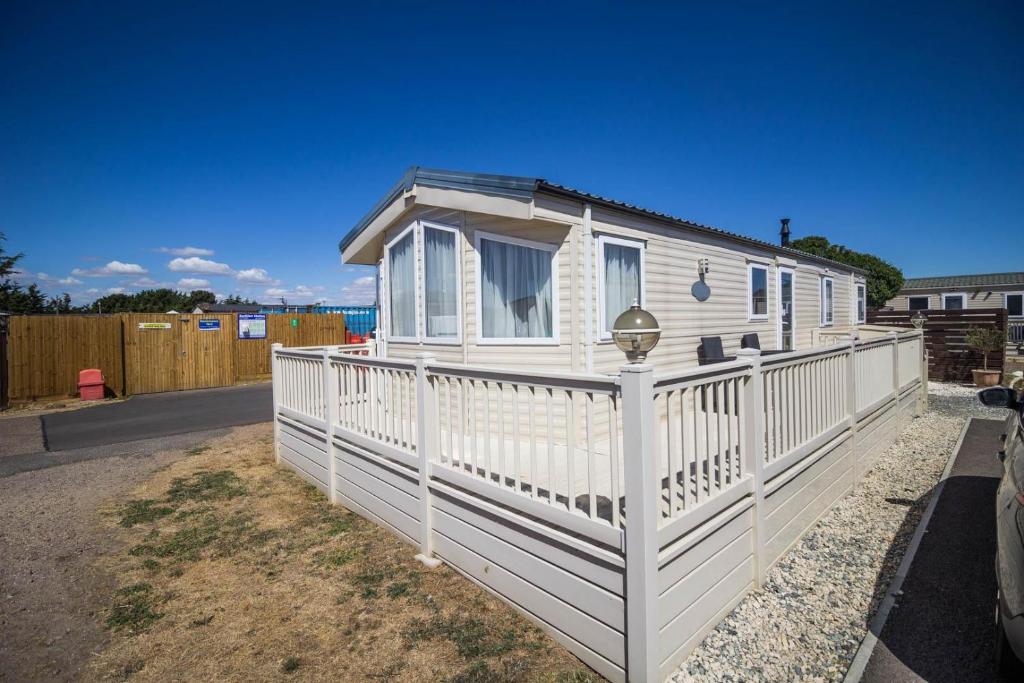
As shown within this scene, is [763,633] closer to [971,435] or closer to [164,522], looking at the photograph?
[164,522]

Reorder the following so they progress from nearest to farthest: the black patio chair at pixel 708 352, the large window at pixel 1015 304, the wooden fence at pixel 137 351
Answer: the black patio chair at pixel 708 352, the wooden fence at pixel 137 351, the large window at pixel 1015 304

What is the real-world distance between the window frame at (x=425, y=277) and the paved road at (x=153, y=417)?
5243 mm

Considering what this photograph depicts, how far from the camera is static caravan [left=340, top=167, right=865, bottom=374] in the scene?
507 centimetres

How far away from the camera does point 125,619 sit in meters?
2.89

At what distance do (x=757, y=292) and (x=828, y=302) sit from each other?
405 cm

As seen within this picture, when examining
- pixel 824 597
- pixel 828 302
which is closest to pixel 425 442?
pixel 824 597

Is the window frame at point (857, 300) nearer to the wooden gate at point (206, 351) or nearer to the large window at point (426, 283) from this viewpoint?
the large window at point (426, 283)

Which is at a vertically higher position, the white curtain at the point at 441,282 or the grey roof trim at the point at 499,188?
the grey roof trim at the point at 499,188

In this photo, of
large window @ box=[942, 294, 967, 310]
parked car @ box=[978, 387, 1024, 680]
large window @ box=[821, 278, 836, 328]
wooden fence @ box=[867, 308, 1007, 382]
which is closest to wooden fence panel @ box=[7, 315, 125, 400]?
parked car @ box=[978, 387, 1024, 680]

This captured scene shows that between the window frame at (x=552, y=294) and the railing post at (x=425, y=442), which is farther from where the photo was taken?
the window frame at (x=552, y=294)

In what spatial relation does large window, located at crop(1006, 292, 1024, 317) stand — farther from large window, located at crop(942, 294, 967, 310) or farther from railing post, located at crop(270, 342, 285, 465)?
railing post, located at crop(270, 342, 285, 465)

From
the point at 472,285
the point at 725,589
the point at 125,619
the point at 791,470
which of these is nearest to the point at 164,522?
the point at 125,619

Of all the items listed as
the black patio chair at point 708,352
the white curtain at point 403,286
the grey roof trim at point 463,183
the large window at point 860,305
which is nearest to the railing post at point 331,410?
the white curtain at point 403,286

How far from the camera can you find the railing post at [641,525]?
82.6 inches
